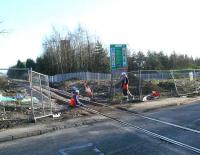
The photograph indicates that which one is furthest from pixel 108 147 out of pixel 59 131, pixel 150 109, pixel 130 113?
pixel 150 109

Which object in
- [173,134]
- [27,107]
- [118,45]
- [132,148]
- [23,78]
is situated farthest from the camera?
[23,78]

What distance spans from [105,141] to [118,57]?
12217mm

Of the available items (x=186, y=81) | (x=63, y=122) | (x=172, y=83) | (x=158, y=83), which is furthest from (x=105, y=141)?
(x=158, y=83)

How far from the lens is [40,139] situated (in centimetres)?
1286

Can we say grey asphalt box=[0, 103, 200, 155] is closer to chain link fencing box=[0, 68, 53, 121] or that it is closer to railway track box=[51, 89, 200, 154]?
railway track box=[51, 89, 200, 154]

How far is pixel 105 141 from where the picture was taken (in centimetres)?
1174

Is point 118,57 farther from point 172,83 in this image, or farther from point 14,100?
point 172,83

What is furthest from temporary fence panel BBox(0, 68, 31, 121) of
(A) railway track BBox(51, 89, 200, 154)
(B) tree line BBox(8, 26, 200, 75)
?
(B) tree line BBox(8, 26, 200, 75)

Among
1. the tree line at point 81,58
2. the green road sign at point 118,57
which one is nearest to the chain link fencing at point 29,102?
the green road sign at point 118,57

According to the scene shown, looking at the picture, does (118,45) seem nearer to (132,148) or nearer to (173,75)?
(173,75)

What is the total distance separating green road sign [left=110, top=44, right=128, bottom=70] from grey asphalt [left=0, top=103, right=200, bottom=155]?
27.9ft

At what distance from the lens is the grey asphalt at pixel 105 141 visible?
10.6m

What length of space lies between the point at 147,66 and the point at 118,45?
77.0 meters

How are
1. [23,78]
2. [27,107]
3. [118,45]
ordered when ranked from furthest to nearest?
[23,78], [118,45], [27,107]
